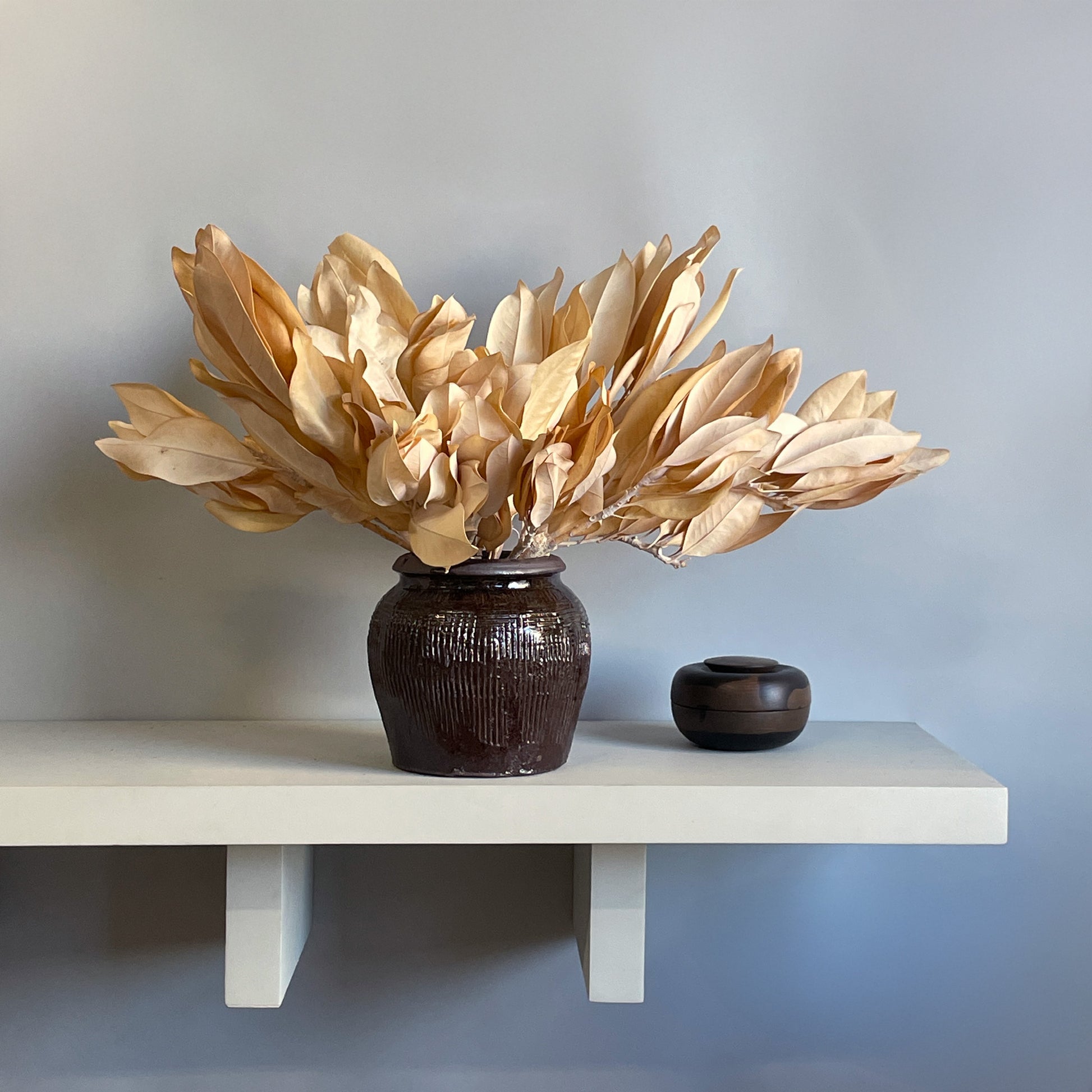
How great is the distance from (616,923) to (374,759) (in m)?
0.17

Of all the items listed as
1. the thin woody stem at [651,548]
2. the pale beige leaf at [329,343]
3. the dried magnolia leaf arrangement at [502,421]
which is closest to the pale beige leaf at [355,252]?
the dried magnolia leaf arrangement at [502,421]

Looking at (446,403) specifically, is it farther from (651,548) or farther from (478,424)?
(651,548)

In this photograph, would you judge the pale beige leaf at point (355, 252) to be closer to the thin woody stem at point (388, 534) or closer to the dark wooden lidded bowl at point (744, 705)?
the thin woody stem at point (388, 534)

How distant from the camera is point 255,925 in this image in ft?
1.94

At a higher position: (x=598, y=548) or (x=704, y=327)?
(x=704, y=327)

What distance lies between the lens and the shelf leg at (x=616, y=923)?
61 cm

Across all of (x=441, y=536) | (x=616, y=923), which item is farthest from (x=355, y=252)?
(x=616, y=923)

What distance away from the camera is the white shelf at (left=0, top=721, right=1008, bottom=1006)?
0.52m

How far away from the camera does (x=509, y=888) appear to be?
0.72 meters

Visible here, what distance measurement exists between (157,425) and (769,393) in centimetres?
33

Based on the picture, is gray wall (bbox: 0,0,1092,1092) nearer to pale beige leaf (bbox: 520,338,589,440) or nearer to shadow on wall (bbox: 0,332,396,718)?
shadow on wall (bbox: 0,332,396,718)

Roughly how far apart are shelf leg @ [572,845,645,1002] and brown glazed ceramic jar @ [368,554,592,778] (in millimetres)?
87

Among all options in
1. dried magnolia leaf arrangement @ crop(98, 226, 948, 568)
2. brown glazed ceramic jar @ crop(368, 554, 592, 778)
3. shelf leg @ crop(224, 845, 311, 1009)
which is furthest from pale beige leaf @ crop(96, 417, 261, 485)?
shelf leg @ crop(224, 845, 311, 1009)

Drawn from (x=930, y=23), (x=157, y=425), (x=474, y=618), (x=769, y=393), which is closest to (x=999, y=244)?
(x=930, y=23)
